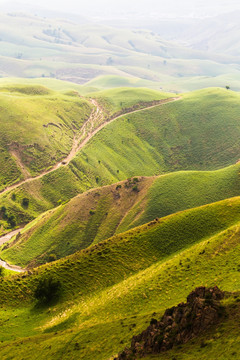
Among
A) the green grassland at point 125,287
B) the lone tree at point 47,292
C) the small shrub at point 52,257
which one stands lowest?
the small shrub at point 52,257


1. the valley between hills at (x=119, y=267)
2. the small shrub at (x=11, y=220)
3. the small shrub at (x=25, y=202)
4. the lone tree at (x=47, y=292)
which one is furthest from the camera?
the small shrub at (x=25, y=202)

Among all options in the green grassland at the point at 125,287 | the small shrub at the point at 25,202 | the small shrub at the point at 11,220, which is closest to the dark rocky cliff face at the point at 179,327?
the green grassland at the point at 125,287

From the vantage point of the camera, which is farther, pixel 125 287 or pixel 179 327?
pixel 125 287

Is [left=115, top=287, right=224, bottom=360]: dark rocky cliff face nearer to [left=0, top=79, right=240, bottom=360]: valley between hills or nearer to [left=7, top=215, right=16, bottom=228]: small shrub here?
[left=0, top=79, right=240, bottom=360]: valley between hills

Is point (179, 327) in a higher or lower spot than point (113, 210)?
higher

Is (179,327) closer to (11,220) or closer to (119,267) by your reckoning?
(119,267)

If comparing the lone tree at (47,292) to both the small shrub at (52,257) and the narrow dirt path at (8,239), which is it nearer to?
the small shrub at (52,257)

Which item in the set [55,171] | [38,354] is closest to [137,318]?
[38,354]

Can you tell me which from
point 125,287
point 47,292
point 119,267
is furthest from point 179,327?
point 47,292
